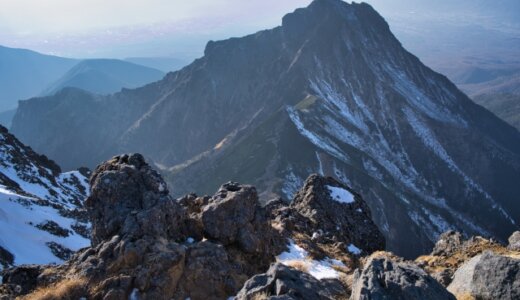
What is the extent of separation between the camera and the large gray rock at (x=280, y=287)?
17.9 metres

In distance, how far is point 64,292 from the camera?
23.1 meters

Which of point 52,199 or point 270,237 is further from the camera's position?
point 52,199

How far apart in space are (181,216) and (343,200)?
3108 centimetres

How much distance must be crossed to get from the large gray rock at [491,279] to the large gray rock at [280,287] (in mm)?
6706

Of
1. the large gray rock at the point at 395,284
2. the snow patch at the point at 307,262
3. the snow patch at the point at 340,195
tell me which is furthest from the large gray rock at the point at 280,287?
the snow patch at the point at 340,195

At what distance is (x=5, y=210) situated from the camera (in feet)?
182

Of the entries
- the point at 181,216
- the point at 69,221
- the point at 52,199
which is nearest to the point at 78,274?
the point at 181,216

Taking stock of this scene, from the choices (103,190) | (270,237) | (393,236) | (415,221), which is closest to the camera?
(103,190)

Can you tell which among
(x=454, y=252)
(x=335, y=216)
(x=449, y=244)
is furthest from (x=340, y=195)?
(x=454, y=252)

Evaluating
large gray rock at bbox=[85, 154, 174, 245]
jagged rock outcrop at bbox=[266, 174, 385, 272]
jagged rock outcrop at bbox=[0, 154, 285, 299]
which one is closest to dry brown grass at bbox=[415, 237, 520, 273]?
jagged rock outcrop at bbox=[266, 174, 385, 272]

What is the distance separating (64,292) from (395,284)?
15511mm

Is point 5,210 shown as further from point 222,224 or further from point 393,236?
point 393,236

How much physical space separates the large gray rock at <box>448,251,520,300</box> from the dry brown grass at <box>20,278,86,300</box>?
17557 millimetres

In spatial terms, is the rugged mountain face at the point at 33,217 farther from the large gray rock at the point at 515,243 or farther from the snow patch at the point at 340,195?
the large gray rock at the point at 515,243
